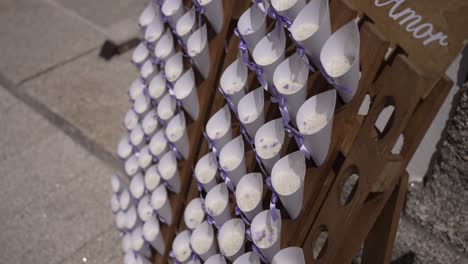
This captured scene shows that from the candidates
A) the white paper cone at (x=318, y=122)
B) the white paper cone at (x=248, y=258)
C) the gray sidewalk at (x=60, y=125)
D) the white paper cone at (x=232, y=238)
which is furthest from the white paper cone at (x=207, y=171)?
the gray sidewalk at (x=60, y=125)

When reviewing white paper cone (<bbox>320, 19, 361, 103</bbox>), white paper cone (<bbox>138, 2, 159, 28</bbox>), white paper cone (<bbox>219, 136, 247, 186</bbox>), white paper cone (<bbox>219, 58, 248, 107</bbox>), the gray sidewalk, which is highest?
white paper cone (<bbox>320, 19, 361, 103</bbox>)

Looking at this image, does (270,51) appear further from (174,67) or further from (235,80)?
(174,67)

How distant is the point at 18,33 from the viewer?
402 centimetres

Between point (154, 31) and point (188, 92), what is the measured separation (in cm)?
35

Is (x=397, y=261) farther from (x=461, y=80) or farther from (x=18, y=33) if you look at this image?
(x=18, y=33)

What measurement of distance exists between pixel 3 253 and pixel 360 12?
202 centimetres

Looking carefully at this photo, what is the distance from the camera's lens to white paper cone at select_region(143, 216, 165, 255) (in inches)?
81.7

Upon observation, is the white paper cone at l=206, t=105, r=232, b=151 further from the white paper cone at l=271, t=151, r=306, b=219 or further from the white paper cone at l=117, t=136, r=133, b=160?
the white paper cone at l=117, t=136, r=133, b=160

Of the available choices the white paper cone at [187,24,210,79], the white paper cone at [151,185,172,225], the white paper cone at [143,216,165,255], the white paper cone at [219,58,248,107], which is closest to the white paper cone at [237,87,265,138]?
the white paper cone at [219,58,248,107]

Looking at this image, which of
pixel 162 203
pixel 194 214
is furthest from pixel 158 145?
pixel 194 214

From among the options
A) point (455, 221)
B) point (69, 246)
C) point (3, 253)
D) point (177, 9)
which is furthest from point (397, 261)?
point (3, 253)

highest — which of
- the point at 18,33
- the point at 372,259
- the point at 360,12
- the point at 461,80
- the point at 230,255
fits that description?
the point at 360,12

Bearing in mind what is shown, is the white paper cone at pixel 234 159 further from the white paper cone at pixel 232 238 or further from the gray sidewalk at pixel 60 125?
the gray sidewalk at pixel 60 125

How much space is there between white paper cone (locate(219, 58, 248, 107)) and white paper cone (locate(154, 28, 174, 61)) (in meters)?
0.38
